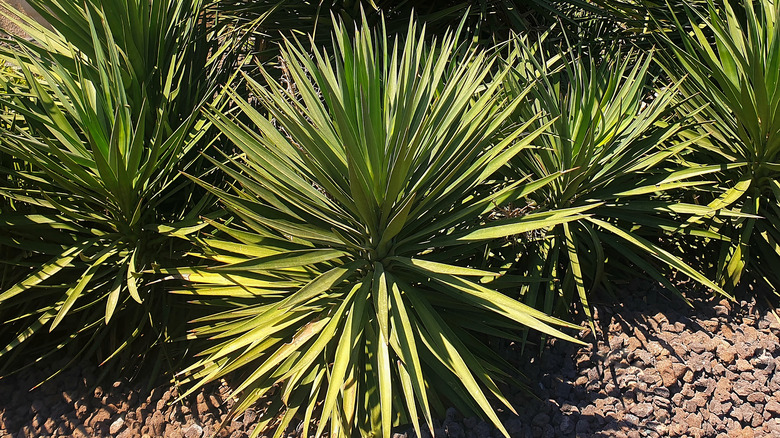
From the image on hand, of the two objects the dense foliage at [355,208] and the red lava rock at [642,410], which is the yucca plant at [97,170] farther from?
the red lava rock at [642,410]

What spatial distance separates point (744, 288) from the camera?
2592mm

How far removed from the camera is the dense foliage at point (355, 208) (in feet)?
6.32

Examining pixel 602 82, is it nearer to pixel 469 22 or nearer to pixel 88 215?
pixel 469 22

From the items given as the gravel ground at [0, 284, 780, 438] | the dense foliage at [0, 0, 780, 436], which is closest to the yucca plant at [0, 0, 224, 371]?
the dense foliage at [0, 0, 780, 436]

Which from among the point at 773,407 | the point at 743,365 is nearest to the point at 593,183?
the point at 743,365

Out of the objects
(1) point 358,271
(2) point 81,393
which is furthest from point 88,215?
(1) point 358,271

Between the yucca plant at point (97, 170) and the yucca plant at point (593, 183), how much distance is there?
1.37m

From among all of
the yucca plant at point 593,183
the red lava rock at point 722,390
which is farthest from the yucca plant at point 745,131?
the red lava rock at point 722,390

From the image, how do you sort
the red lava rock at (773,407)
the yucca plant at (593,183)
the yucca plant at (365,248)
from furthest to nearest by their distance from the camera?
the yucca plant at (593,183) → the red lava rock at (773,407) → the yucca plant at (365,248)

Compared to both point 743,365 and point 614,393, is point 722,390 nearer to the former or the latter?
point 743,365

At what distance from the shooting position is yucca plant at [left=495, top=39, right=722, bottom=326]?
235 centimetres

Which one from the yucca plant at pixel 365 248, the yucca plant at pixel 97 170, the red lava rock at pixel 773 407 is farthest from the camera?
the yucca plant at pixel 97 170

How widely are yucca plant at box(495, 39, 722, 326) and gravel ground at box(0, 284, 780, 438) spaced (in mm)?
192

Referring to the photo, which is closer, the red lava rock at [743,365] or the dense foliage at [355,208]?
the dense foliage at [355,208]
